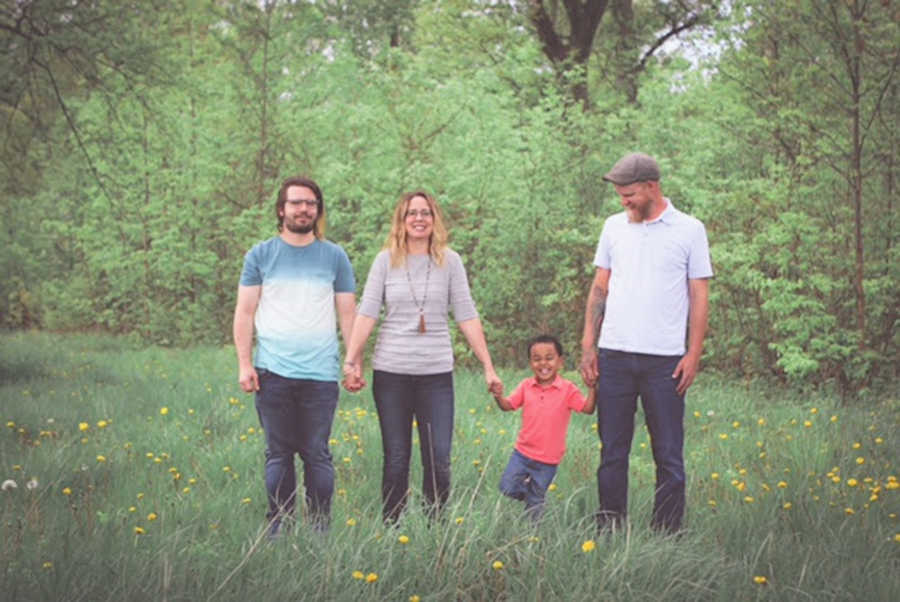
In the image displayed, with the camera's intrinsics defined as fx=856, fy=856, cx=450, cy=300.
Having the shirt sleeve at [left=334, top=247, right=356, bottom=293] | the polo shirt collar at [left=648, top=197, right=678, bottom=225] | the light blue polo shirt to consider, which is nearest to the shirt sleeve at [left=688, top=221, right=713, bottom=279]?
the light blue polo shirt

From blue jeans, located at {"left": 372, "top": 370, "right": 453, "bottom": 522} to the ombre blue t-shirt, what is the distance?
0.30 metres

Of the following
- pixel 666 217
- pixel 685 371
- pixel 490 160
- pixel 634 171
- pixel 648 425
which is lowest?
pixel 648 425

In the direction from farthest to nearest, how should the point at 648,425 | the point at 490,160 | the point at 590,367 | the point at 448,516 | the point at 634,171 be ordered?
the point at 490,160 < the point at 590,367 < the point at 648,425 < the point at 634,171 < the point at 448,516

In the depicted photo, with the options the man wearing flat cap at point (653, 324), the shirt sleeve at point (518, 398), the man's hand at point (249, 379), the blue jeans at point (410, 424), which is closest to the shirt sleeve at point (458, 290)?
the blue jeans at point (410, 424)

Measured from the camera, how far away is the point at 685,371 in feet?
12.9

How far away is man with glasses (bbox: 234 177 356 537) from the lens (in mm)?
4012

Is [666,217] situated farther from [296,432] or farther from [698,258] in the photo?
[296,432]

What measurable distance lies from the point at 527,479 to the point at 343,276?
Answer: 134cm

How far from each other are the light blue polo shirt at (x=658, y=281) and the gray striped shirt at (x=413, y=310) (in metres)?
0.82

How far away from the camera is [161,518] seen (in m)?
3.65

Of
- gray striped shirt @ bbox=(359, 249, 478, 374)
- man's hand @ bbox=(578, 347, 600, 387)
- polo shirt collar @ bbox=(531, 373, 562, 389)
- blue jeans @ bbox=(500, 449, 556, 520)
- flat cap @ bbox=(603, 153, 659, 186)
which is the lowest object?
blue jeans @ bbox=(500, 449, 556, 520)

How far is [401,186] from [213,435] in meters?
5.23

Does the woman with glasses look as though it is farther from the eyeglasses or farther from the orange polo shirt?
the eyeglasses

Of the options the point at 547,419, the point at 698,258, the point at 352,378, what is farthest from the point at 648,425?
the point at 352,378
